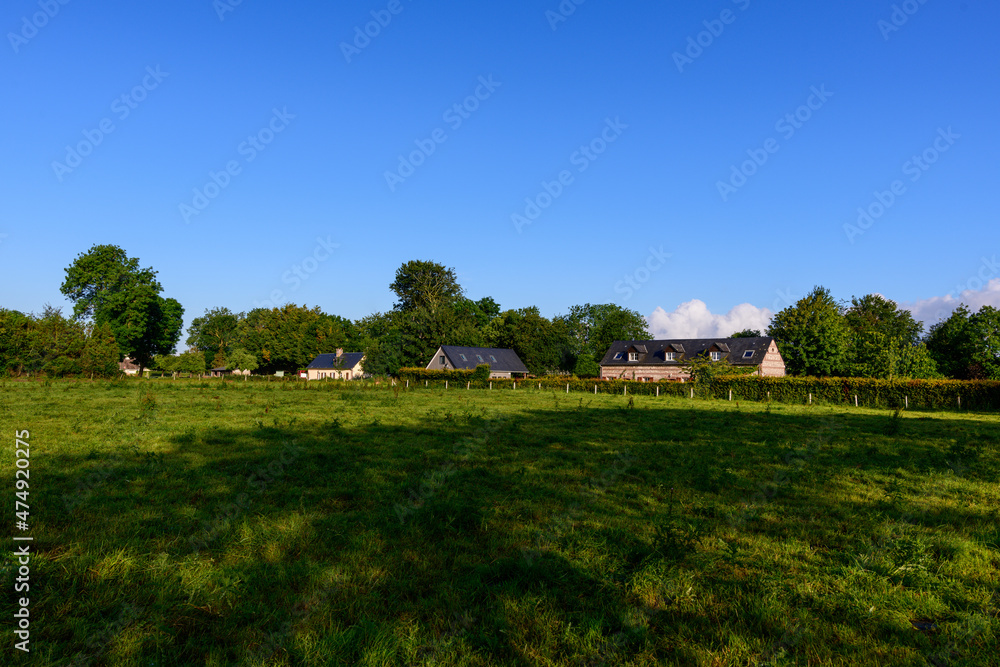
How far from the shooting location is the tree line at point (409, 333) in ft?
174

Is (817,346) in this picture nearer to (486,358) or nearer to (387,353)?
(486,358)

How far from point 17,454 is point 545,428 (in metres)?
12.4

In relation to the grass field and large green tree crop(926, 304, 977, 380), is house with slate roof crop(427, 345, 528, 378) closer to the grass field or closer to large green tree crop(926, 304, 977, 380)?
large green tree crop(926, 304, 977, 380)

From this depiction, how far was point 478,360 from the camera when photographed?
72.0 m

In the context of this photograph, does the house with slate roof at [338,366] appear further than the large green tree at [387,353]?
Result: Yes

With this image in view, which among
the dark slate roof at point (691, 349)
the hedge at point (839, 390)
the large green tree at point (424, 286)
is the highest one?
the large green tree at point (424, 286)

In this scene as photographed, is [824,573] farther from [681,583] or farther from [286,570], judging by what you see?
[286,570]

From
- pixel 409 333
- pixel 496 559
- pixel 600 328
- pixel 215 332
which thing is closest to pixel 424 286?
pixel 409 333

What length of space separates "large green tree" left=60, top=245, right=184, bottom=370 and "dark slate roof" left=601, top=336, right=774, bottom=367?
64316 mm

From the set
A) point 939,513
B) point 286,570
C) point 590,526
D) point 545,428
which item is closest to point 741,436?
point 545,428

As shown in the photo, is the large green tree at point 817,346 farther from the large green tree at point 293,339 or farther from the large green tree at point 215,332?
the large green tree at point 215,332

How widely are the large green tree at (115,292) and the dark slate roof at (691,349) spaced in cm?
6432

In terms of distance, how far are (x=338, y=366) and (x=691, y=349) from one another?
53243mm

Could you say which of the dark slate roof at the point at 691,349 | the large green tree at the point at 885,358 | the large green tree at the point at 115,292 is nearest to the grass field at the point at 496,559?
the large green tree at the point at 885,358
